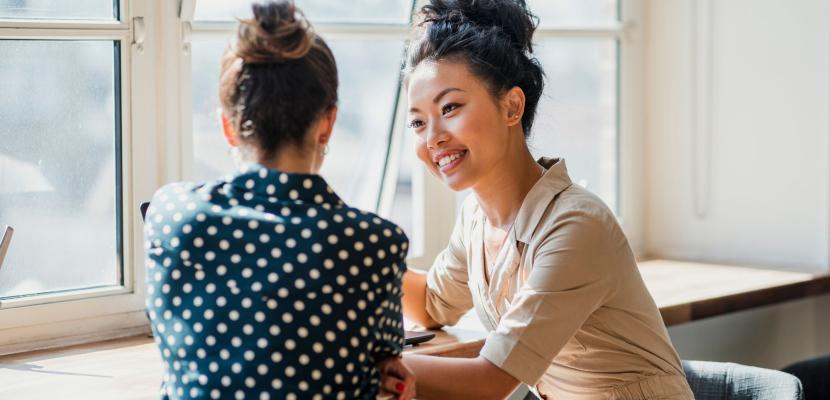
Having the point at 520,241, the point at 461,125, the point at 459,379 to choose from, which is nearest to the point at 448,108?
the point at 461,125

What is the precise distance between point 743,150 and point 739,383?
1.49 m

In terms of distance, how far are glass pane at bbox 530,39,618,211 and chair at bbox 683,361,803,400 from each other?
1.41m

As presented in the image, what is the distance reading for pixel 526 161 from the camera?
7.11 ft

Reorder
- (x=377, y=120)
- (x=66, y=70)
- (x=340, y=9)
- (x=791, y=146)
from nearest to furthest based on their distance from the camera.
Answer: (x=66, y=70) → (x=340, y=9) → (x=377, y=120) → (x=791, y=146)

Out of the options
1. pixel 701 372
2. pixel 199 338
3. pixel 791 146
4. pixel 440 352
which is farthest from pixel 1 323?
pixel 791 146

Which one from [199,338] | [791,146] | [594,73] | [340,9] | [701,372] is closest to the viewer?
[199,338]

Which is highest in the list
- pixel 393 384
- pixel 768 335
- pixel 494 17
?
pixel 494 17

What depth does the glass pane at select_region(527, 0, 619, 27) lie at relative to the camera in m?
3.56

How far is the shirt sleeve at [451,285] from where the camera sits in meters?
2.37

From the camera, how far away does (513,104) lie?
2.12 m

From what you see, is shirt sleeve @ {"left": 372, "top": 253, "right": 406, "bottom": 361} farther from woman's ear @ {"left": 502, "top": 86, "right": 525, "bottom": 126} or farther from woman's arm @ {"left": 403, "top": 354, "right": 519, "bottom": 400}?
woman's ear @ {"left": 502, "top": 86, "right": 525, "bottom": 126}

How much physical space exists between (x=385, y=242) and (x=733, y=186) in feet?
8.07

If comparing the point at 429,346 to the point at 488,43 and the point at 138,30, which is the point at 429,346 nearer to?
the point at 488,43

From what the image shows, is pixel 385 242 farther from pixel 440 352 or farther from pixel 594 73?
pixel 594 73
